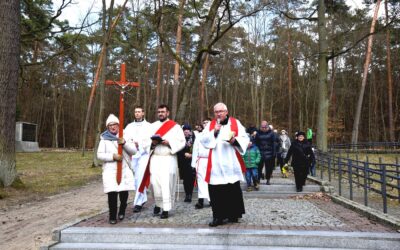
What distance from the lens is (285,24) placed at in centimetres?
3231

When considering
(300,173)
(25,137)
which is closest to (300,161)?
(300,173)

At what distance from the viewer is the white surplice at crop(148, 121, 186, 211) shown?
6.71 meters

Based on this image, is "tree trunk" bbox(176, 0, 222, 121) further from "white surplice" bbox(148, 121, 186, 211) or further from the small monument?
the small monument

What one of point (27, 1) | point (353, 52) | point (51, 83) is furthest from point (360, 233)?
point (51, 83)

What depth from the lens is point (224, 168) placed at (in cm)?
621

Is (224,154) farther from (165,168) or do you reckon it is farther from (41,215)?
(41,215)

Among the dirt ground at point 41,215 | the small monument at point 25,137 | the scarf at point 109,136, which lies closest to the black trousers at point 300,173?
the dirt ground at point 41,215

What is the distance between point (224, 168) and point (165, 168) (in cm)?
121

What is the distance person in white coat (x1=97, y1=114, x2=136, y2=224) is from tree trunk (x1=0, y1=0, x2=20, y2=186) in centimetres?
554

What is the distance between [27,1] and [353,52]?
32.6 metres

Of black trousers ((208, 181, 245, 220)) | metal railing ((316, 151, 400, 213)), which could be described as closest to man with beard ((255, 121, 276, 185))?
metal railing ((316, 151, 400, 213))

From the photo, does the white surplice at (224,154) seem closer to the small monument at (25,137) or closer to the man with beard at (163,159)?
the man with beard at (163,159)

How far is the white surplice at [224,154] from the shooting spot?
243 inches

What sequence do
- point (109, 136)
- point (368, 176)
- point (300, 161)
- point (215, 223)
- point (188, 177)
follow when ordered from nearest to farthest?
1. point (215, 223)
2. point (109, 136)
3. point (368, 176)
4. point (188, 177)
5. point (300, 161)
